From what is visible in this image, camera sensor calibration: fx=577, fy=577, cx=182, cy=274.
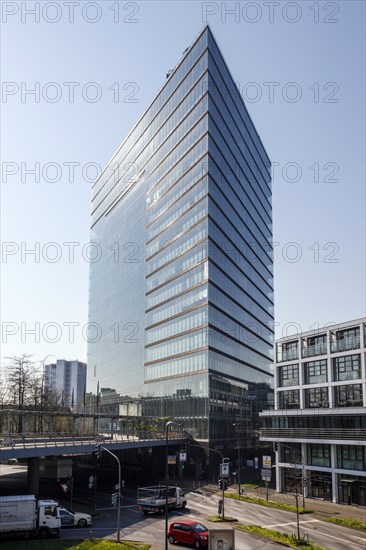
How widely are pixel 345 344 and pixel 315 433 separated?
39.7 ft

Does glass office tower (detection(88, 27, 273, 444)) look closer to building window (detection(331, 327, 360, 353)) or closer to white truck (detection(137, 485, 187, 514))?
building window (detection(331, 327, 360, 353))

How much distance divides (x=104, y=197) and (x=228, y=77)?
67.5 meters

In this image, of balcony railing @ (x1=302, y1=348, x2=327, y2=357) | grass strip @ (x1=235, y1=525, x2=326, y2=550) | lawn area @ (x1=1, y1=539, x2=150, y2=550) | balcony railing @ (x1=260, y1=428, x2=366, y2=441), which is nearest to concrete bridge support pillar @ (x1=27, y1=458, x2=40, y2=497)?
lawn area @ (x1=1, y1=539, x2=150, y2=550)

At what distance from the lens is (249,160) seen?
15375 cm

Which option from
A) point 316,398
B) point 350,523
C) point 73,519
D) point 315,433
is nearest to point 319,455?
point 315,433

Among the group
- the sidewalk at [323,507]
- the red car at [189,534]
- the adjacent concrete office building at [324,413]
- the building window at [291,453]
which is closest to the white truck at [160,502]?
the red car at [189,534]

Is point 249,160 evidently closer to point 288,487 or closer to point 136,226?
point 136,226

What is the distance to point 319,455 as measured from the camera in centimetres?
7431

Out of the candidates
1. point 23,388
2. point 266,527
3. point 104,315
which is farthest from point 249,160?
point 266,527

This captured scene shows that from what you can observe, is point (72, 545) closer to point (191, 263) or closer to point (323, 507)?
point (323, 507)

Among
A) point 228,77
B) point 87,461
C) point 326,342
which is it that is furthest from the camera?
point 228,77

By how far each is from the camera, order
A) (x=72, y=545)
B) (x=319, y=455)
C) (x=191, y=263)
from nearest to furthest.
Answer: (x=72, y=545)
(x=319, y=455)
(x=191, y=263)

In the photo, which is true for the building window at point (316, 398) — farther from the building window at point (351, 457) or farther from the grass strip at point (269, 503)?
the grass strip at point (269, 503)

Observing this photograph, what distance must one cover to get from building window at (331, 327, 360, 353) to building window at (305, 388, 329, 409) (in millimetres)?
6079
